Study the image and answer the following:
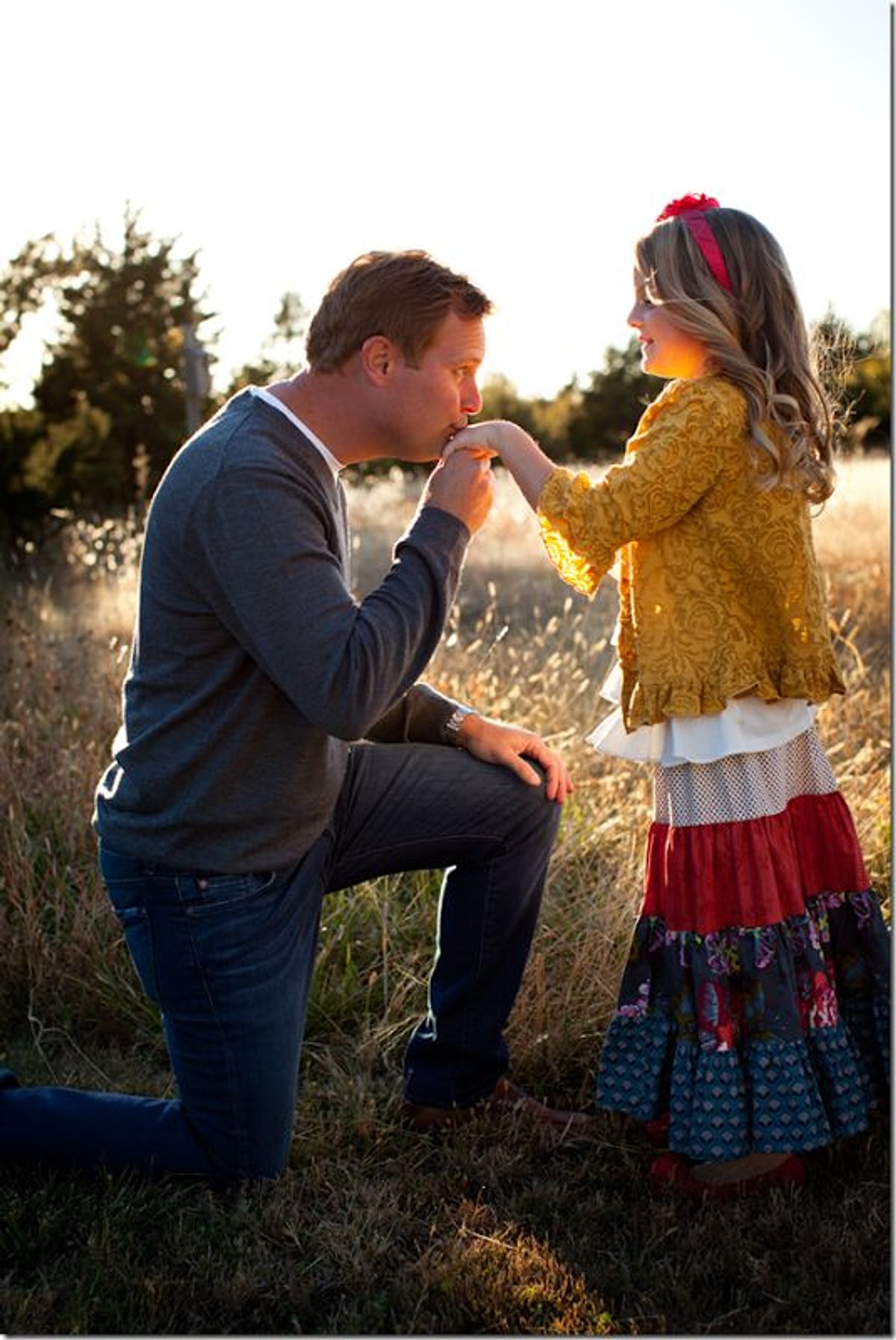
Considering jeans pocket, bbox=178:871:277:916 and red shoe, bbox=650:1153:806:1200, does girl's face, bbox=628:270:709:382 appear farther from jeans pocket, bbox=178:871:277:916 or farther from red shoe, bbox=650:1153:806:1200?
red shoe, bbox=650:1153:806:1200

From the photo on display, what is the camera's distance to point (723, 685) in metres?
2.75

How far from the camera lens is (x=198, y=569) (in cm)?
255

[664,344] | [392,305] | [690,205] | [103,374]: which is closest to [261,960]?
[392,305]

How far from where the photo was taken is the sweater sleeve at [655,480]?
2.68m

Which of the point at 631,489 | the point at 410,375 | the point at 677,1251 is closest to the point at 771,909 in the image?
the point at 677,1251

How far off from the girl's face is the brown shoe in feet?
4.93

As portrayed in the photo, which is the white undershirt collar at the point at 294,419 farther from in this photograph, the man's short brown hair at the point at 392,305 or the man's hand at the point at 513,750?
the man's hand at the point at 513,750

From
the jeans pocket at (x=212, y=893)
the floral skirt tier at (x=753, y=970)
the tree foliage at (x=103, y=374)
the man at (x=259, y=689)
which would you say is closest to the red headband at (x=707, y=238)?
the man at (x=259, y=689)

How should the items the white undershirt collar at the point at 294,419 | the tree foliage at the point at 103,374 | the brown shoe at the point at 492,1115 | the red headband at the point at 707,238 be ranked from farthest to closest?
the tree foliage at the point at 103,374 < the brown shoe at the point at 492,1115 < the red headband at the point at 707,238 < the white undershirt collar at the point at 294,419

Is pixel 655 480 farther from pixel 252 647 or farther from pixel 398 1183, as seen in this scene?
pixel 398 1183

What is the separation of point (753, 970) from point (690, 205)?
4.79ft

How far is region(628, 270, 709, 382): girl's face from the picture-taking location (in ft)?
9.07

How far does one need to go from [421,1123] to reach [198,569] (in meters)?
1.27

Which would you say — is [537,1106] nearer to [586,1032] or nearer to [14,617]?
[586,1032]
